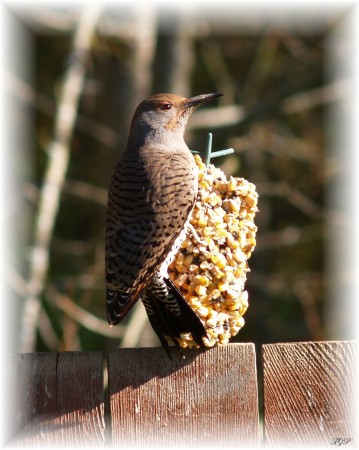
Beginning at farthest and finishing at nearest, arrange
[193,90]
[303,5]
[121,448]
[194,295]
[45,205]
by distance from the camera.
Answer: [193,90], [303,5], [45,205], [194,295], [121,448]

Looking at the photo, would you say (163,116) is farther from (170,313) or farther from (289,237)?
(289,237)

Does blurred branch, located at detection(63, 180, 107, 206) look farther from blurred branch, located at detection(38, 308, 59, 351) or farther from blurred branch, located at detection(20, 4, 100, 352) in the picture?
blurred branch, located at detection(38, 308, 59, 351)

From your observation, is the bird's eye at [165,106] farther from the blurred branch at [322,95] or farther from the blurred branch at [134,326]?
the blurred branch at [322,95]

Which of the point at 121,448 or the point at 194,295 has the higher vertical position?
the point at 194,295

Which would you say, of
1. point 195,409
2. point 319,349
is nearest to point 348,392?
point 319,349

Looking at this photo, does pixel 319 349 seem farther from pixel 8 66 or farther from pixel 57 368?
pixel 8 66

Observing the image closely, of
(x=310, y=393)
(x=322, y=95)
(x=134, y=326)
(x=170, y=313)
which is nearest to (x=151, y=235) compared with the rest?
(x=170, y=313)

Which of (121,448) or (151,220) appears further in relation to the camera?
(151,220)
